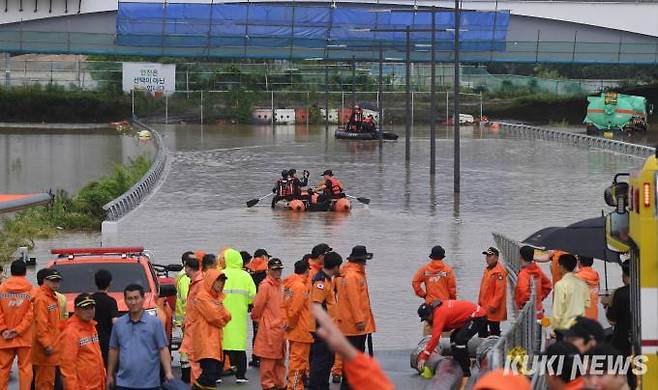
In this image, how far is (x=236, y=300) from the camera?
1606 cm

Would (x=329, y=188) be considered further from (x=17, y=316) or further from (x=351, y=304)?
(x=17, y=316)

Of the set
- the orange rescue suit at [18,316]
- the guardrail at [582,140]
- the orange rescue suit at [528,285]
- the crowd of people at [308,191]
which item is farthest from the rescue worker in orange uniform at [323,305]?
the guardrail at [582,140]

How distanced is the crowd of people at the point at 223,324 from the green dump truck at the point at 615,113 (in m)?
66.1

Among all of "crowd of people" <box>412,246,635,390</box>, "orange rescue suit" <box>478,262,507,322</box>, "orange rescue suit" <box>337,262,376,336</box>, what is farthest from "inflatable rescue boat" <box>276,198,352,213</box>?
"orange rescue suit" <box>337,262,376,336</box>

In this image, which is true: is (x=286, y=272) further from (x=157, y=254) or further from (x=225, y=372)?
(x=225, y=372)

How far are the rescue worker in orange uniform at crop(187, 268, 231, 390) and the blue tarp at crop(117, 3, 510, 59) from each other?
256ft

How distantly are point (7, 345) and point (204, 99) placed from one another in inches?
3456

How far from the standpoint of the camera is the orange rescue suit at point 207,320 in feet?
48.8

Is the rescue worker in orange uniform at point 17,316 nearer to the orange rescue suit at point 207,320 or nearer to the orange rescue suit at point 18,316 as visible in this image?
the orange rescue suit at point 18,316

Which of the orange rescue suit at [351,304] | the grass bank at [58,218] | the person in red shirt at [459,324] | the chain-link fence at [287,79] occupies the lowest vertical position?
the grass bank at [58,218]

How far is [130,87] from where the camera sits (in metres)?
101

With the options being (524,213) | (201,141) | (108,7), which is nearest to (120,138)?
(201,141)

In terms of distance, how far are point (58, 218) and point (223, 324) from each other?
21.8 m

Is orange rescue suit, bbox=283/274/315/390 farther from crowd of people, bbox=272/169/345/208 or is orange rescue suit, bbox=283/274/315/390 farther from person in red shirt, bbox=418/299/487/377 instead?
crowd of people, bbox=272/169/345/208
